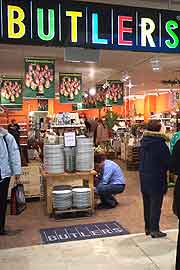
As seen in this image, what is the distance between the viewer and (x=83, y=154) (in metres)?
6.07

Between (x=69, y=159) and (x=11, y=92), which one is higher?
(x=11, y=92)

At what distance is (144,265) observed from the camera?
3881 millimetres

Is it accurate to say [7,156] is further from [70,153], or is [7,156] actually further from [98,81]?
[98,81]

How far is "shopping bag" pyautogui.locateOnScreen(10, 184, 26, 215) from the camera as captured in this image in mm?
5734

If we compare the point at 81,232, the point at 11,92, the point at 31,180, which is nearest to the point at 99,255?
the point at 81,232

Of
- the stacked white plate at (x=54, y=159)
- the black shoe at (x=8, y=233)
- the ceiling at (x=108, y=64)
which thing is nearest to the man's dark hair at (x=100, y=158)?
the stacked white plate at (x=54, y=159)

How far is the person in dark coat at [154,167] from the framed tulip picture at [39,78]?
520 centimetres

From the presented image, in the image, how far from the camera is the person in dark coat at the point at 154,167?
4.45 m

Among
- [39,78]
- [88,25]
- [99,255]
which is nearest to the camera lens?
[88,25]

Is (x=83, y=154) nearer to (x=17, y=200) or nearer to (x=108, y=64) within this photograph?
(x=17, y=200)

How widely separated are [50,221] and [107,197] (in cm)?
132

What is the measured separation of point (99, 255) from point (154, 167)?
Answer: 1.29 metres

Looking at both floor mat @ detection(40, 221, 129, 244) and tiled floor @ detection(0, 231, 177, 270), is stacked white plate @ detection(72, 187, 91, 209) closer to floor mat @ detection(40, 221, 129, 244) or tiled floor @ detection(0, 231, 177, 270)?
floor mat @ detection(40, 221, 129, 244)

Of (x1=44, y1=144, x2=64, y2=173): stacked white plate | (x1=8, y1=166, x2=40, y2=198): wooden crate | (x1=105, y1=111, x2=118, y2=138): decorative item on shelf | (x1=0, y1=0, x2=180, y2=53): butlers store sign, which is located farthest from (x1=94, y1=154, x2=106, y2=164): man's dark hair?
(x1=105, y1=111, x2=118, y2=138): decorative item on shelf
